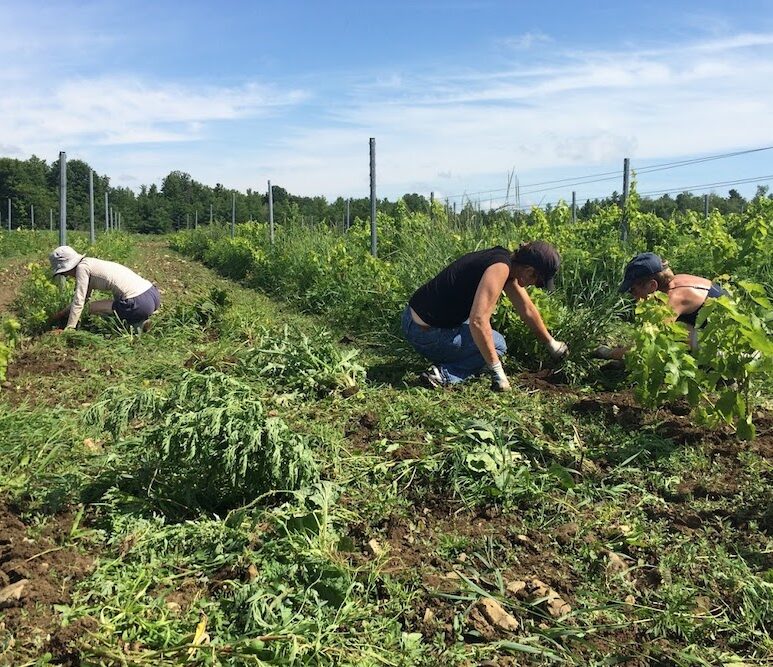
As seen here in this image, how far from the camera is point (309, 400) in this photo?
4.34 metres

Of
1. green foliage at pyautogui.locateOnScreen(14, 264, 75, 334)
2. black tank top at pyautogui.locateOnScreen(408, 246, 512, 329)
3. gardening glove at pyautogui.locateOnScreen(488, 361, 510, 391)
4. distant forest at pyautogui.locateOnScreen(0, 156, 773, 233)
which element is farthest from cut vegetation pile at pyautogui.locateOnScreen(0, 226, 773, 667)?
distant forest at pyautogui.locateOnScreen(0, 156, 773, 233)

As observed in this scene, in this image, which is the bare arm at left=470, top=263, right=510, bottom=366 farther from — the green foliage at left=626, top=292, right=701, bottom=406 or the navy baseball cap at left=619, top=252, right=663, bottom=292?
the green foliage at left=626, top=292, right=701, bottom=406

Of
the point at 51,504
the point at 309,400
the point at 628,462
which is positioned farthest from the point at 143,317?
the point at 628,462

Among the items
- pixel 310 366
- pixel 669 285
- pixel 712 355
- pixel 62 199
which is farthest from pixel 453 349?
pixel 62 199

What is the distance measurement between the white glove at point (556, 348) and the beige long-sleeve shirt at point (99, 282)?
13.0ft

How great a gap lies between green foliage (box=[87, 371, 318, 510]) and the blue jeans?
2.04 m

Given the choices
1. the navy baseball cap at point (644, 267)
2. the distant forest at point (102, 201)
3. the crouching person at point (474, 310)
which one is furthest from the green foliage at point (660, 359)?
the distant forest at point (102, 201)

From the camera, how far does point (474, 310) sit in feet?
14.3

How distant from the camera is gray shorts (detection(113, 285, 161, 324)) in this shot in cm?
632

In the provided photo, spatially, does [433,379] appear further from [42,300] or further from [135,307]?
[42,300]

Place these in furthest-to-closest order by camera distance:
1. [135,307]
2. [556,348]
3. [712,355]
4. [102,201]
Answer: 1. [102,201]
2. [135,307]
3. [556,348]
4. [712,355]

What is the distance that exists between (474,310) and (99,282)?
3936 millimetres

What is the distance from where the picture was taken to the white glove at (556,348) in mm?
4680

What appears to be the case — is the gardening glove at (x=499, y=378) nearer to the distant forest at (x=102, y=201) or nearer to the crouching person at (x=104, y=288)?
the crouching person at (x=104, y=288)
